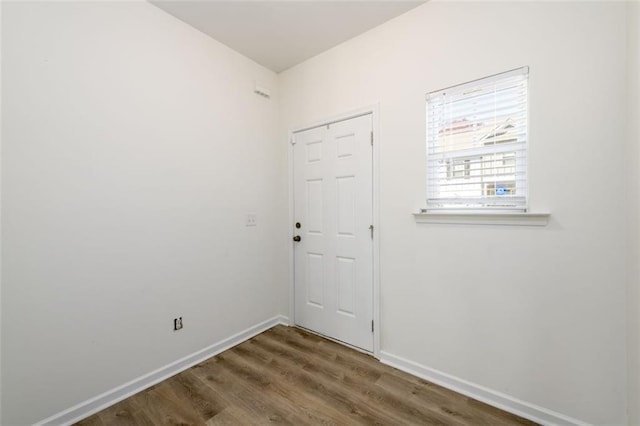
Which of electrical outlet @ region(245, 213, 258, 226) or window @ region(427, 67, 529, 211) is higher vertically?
window @ region(427, 67, 529, 211)

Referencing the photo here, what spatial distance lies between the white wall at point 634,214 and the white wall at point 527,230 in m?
0.06

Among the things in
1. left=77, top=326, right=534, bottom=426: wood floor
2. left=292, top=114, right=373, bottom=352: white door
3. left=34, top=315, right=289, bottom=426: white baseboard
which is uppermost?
left=292, top=114, right=373, bottom=352: white door

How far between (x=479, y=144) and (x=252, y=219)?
2.09 meters

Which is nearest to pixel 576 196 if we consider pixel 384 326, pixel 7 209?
pixel 384 326

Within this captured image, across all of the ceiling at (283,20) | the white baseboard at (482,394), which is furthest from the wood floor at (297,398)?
the ceiling at (283,20)

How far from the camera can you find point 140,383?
1.91m

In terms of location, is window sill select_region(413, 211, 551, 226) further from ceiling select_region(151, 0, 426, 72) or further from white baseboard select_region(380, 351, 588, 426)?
ceiling select_region(151, 0, 426, 72)

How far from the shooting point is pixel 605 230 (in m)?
1.41

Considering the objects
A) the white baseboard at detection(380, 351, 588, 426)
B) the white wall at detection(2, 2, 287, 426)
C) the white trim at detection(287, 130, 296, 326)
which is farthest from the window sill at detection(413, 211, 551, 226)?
the white wall at detection(2, 2, 287, 426)

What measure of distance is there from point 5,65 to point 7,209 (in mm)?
776

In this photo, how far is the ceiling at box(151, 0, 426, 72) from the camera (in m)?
2.00

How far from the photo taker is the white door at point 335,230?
7.68 feet

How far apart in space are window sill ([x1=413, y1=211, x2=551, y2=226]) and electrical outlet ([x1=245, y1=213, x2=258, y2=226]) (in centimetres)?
158

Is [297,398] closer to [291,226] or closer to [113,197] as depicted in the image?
[291,226]
